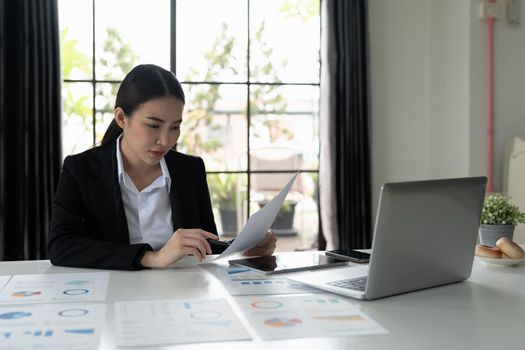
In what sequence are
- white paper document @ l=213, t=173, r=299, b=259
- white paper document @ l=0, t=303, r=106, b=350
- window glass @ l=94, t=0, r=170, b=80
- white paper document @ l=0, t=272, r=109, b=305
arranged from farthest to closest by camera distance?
window glass @ l=94, t=0, r=170, b=80 → white paper document @ l=213, t=173, r=299, b=259 → white paper document @ l=0, t=272, r=109, b=305 → white paper document @ l=0, t=303, r=106, b=350

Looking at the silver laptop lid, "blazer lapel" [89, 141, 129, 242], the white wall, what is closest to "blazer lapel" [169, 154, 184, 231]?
"blazer lapel" [89, 141, 129, 242]

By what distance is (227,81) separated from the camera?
3.67 meters

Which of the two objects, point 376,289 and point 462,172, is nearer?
point 376,289

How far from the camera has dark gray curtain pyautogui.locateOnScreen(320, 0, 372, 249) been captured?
3531 millimetres

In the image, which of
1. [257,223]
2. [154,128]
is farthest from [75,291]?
[154,128]

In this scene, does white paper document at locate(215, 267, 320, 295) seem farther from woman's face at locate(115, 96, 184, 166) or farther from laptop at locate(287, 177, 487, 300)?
woman's face at locate(115, 96, 184, 166)

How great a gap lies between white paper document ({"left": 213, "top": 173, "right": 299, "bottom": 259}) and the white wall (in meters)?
2.17

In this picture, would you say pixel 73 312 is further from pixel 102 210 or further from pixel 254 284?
pixel 102 210

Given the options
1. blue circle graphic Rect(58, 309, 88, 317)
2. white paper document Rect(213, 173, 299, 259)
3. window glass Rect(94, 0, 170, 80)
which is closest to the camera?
blue circle graphic Rect(58, 309, 88, 317)

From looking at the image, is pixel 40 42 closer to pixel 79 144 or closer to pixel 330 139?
pixel 79 144

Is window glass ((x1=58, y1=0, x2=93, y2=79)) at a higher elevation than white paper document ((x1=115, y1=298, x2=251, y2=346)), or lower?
higher

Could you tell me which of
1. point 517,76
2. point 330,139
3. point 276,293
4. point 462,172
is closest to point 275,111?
point 330,139

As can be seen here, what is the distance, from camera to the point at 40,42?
10.4 feet

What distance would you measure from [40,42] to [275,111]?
4.62ft
